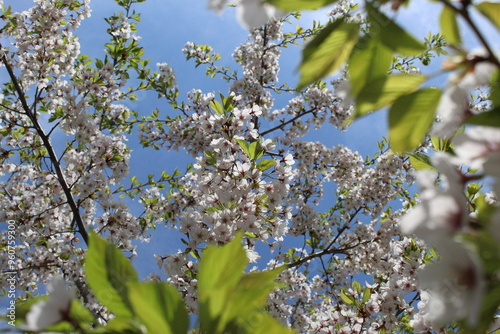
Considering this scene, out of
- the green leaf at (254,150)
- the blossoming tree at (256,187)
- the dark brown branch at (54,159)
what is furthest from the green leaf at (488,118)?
the dark brown branch at (54,159)

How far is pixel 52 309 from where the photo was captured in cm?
50

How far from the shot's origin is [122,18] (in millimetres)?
5188

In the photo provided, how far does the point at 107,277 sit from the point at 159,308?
0.11m

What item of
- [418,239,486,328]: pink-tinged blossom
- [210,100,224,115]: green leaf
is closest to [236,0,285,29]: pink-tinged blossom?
[418,239,486,328]: pink-tinged blossom

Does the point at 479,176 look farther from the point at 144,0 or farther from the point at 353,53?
the point at 144,0

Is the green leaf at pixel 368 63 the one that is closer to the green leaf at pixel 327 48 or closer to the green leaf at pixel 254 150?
the green leaf at pixel 327 48

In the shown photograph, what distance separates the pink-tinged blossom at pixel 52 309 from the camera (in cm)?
49

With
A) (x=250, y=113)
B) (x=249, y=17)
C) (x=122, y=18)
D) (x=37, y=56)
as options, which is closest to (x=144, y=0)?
(x=122, y=18)

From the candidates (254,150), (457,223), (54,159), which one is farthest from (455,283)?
(54,159)

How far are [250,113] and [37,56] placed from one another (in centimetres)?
362

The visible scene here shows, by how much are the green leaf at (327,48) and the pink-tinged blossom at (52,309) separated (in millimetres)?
468

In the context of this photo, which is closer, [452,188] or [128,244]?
[452,188]

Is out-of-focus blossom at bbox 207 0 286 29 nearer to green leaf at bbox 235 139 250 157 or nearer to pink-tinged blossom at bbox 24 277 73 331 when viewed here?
pink-tinged blossom at bbox 24 277 73 331

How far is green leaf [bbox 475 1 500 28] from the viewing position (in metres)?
0.51
